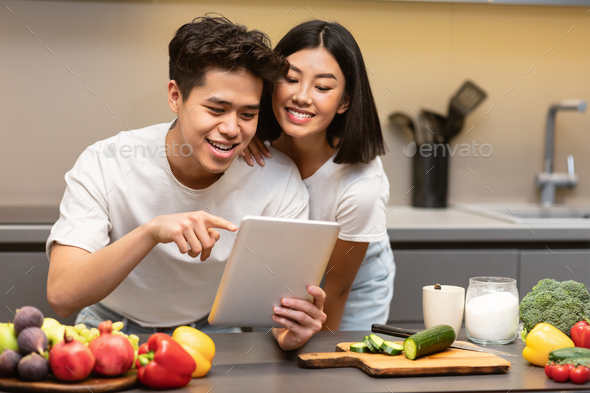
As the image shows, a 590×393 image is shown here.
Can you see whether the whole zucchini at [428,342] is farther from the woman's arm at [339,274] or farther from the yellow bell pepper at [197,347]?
the woman's arm at [339,274]

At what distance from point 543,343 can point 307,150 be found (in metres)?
0.82

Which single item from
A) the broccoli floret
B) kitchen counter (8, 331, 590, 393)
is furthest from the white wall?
kitchen counter (8, 331, 590, 393)

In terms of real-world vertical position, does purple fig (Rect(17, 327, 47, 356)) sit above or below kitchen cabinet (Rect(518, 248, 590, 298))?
above

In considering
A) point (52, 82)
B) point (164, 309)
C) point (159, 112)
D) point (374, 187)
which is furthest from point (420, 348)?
point (52, 82)

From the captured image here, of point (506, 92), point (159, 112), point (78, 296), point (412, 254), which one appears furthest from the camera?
point (506, 92)

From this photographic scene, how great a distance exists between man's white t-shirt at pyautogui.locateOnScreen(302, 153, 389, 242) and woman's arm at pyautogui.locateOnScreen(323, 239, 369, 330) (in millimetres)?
40

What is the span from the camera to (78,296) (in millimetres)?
1125

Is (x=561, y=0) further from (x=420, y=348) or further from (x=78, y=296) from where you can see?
(x=78, y=296)

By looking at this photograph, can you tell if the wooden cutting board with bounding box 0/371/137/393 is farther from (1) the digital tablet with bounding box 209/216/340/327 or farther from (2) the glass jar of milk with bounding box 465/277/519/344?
(2) the glass jar of milk with bounding box 465/277/519/344

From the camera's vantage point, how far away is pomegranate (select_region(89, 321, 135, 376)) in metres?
0.79

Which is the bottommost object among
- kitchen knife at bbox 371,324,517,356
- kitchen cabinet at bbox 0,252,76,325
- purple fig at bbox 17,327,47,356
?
kitchen cabinet at bbox 0,252,76,325

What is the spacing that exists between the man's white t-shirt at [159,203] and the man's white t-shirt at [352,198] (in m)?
0.08

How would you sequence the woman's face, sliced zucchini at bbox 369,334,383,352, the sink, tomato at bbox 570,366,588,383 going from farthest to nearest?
the sink < the woman's face < sliced zucchini at bbox 369,334,383,352 < tomato at bbox 570,366,588,383

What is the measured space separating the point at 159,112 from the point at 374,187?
128 cm
